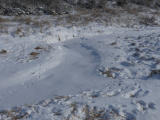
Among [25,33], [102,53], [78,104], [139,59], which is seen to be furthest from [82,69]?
[25,33]

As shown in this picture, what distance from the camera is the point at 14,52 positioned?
692 cm

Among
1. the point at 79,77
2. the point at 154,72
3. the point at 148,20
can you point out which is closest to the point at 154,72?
the point at 154,72

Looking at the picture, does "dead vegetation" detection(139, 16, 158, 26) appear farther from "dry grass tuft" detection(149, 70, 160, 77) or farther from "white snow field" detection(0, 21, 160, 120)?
"dry grass tuft" detection(149, 70, 160, 77)

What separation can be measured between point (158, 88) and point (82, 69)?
2.85 m

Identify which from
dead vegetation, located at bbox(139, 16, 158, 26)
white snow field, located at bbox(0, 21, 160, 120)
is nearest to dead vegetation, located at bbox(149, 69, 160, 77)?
white snow field, located at bbox(0, 21, 160, 120)

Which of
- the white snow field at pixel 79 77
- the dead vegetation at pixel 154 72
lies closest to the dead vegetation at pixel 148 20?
the white snow field at pixel 79 77

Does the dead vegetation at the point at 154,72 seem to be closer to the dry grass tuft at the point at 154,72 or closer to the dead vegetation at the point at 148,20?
the dry grass tuft at the point at 154,72

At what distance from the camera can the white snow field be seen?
3.90 m

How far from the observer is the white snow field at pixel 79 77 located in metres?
3.90

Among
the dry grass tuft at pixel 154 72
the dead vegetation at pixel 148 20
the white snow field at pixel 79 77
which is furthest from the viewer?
the dead vegetation at pixel 148 20

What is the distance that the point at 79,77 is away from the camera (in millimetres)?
5660

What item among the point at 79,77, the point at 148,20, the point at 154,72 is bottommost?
the point at 79,77

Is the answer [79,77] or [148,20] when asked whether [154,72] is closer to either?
[79,77]

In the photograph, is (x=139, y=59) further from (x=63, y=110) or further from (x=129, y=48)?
(x=63, y=110)
